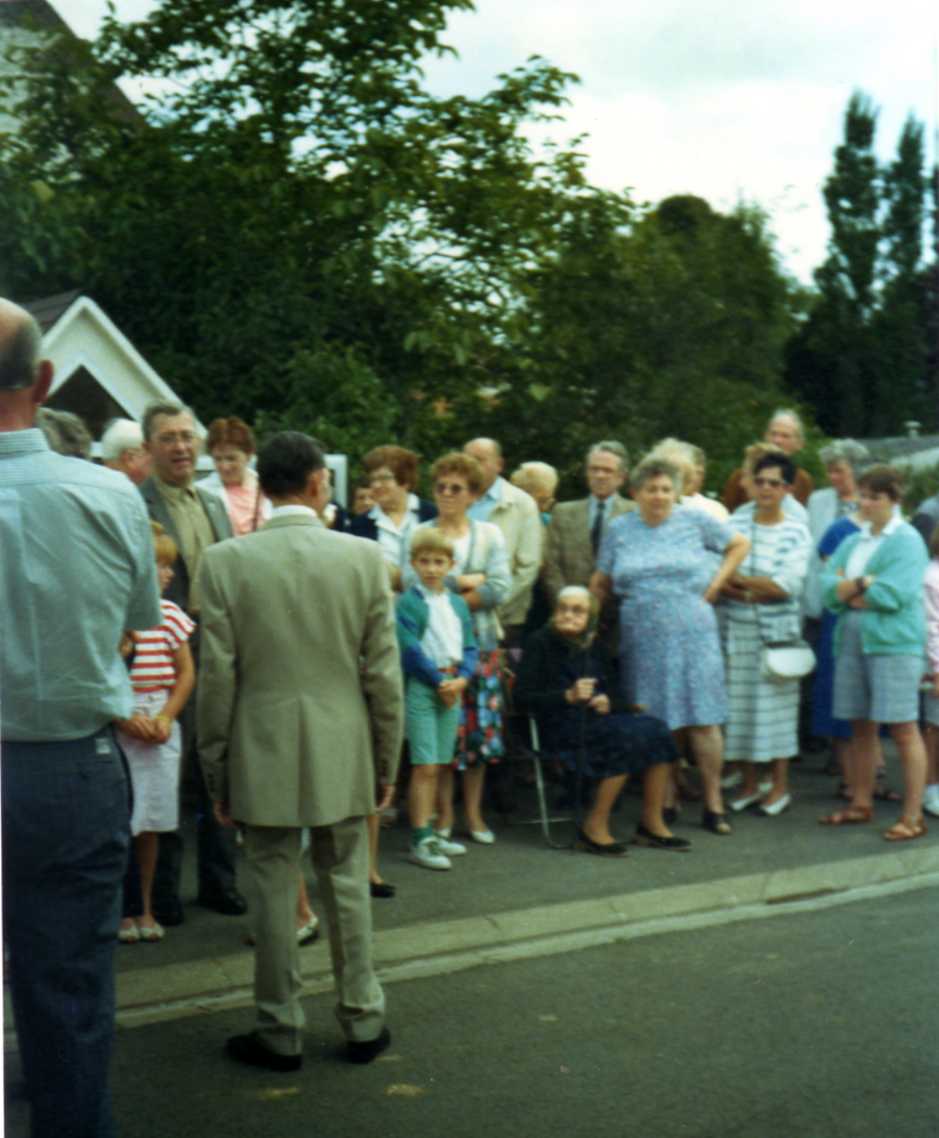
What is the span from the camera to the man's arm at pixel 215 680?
5.17 metres

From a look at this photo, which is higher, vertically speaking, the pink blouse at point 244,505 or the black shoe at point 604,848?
the pink blouse at point 244,505

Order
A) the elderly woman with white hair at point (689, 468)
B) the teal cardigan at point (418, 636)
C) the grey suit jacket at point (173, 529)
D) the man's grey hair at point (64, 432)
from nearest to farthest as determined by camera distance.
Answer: the man's grey hair at point (64, 432)
the grey suit jacket at point (173, 529)
the teal cardigan at point (418, 636)
the elderly woman with white hair at point (689, 468)

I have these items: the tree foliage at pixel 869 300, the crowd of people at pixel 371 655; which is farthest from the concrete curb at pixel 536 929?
the tree foliage at pixel 869 300

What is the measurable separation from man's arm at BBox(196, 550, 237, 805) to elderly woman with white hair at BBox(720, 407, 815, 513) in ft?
16.8

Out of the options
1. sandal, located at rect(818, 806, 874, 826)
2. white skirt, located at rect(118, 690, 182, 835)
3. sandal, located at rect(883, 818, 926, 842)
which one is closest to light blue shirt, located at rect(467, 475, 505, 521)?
sandal, located at rect(818, 806, 874, 826)

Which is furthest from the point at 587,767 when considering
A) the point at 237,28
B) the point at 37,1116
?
the point at 37,1116

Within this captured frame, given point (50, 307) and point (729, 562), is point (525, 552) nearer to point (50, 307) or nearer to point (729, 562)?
point (729, 562)

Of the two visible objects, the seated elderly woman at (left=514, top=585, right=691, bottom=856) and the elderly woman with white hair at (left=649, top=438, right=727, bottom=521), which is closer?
the seated elderly woman at (left=514, top=585, right=691, bottom=856)

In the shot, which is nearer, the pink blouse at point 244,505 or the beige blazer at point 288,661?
the beige blazer at point 288,661

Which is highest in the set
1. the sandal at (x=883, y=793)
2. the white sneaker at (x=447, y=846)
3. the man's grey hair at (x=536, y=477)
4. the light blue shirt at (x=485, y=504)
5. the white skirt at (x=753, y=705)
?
the man's grey hair at (x=536, y=477)

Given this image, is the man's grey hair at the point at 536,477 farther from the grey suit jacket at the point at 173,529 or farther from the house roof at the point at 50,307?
the grey suit jacket at the point at 173,529

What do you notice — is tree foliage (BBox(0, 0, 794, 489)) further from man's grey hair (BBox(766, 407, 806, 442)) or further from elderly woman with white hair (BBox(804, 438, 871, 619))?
elderly woman with white hair (BBox(804, 438, 871, 619))

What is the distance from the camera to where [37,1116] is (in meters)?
3.87

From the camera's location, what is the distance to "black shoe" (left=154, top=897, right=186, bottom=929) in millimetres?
6594
